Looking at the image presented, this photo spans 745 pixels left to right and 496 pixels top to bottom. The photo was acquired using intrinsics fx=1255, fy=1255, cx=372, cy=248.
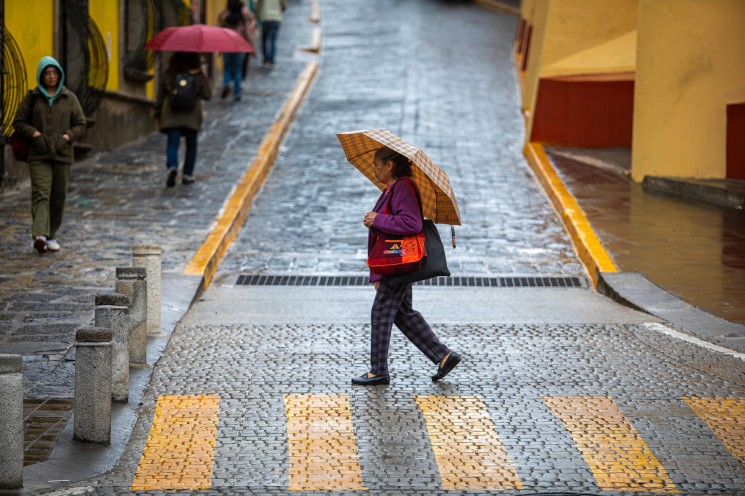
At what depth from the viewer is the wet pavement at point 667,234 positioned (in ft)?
36.6

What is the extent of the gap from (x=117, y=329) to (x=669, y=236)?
7825mm

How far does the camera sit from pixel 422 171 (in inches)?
303

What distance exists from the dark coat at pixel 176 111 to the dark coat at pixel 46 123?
3.98 metres

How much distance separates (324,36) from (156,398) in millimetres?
24919

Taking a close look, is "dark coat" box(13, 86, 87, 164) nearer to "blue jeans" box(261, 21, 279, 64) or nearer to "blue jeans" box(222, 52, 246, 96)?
"blue jeans" box(222, 52, 246, 96)

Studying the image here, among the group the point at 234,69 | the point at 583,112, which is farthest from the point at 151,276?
the point at 234,69

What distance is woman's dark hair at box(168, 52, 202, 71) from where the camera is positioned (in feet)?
52.3

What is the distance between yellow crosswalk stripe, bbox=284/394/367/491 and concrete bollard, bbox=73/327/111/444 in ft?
3.35

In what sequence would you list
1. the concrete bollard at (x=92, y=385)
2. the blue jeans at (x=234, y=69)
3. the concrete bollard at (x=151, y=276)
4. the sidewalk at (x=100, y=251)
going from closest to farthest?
the concrete bollard at (x=92, y=385) < the sidewalk at (x=100, y=251) < the concrete bollard at (x=151, y=276) < the blue jeans at (x=234, y=69)

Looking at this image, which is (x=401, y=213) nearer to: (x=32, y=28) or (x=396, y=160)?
(x=396, y=160)

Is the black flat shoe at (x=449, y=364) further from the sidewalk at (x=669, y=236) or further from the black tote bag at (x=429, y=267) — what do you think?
the sidewalk at (x=669, y=236)

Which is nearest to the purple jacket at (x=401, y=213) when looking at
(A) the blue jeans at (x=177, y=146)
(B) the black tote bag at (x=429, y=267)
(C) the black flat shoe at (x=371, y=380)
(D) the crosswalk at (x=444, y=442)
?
(B) the black tote bag at (x=429, y=267)

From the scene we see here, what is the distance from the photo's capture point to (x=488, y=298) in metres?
11.2

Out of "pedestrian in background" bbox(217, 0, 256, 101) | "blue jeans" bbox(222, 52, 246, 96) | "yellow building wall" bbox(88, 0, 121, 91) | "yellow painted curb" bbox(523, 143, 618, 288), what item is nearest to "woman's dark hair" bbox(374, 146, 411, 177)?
"yellow painted curb" bbox(523, 143, 618, 288)
